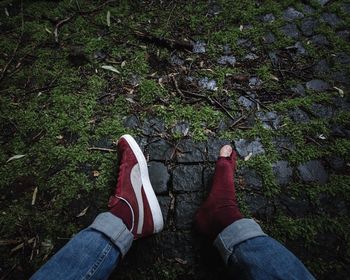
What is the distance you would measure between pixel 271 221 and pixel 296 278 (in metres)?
0.67

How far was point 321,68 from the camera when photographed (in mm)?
2971

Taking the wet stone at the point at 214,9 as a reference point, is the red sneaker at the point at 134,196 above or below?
below

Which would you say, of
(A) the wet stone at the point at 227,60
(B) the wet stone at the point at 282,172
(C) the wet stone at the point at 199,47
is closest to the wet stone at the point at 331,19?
(A) the wet stone at the point at 227,60

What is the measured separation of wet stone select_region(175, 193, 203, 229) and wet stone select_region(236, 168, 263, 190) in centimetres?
39

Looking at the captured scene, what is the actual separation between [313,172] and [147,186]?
1.43 m

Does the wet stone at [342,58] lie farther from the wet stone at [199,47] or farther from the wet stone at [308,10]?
the wet stone at [199,47]

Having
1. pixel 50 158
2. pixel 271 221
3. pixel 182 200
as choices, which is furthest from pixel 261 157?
pixel 50 158

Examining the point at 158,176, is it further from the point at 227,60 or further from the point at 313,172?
the point at 227,60

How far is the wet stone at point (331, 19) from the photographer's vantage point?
10.8 ft

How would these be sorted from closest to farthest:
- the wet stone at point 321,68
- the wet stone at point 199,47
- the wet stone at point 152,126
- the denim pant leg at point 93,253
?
the denim pant leg at point 93,253, the wet stone at point 152,126, the wet stone at point 321,68, the wet stone at point 199,47

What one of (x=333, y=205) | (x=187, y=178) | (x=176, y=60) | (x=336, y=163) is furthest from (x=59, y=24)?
(x=333, y=205)

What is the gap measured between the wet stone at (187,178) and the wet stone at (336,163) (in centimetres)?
115

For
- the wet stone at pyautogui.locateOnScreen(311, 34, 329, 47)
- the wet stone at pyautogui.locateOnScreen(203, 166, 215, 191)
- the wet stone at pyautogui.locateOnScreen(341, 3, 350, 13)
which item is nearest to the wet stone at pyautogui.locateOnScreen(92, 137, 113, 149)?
the wet stone at pyautogui.locateOnScreen(203, 166, 215, 191)

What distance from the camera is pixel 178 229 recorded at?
2.22m
